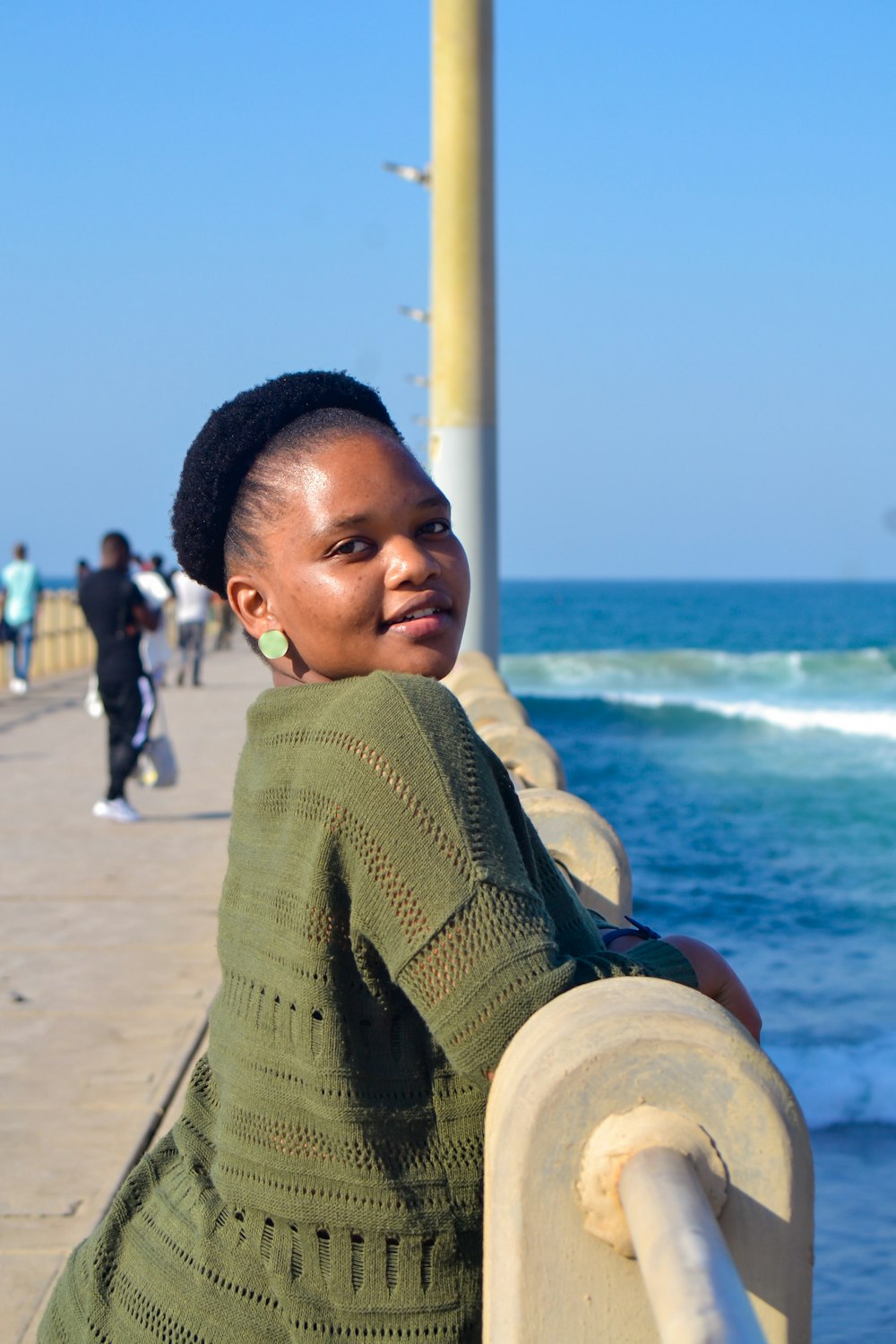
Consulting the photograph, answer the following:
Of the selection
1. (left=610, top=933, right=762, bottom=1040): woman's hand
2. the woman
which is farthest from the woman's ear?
(left=610, top=933, right=762, bottom=1040): woman's hand

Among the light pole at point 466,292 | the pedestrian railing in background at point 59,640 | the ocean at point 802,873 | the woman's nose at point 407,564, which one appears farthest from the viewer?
the pedestrian railing in background at point 59,640

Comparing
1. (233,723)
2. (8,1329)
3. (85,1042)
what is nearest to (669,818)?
(233,723)

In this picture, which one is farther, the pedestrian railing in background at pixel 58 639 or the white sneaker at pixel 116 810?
the pedestrian railing in background at pixel 58 639

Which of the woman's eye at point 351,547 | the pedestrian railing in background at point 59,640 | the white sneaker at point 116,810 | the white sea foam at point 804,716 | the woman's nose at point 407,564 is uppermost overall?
the woman's eye at point 351,547

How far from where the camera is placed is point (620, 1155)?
127 cm

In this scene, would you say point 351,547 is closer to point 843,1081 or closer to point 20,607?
point 843,1081

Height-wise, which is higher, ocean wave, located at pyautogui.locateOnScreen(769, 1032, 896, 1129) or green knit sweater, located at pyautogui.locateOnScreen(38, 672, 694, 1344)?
green knit sweater, located at pyautogui.locateOnScreen(38, 672, 694, 1344)

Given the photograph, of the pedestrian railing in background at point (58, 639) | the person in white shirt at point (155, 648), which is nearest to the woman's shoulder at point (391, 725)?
the person in white shirt at point (155, 648)

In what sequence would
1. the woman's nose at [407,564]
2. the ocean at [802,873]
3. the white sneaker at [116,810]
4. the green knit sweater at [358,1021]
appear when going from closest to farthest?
the green knit sweater at [358,1021] → the woman's nose at [407,564] → the ocean at [802,873] → the white sneaker at [116,810]

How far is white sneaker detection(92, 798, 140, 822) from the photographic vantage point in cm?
1006

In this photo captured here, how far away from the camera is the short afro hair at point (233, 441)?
179cm

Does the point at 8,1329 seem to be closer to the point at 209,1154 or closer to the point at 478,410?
the point at 209,1154

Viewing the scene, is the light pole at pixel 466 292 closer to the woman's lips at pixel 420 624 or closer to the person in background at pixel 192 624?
the woman's lips at pixel 420 624

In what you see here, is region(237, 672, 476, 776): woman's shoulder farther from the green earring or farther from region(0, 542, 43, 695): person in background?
region(0, 542, 43, 695): person in background
